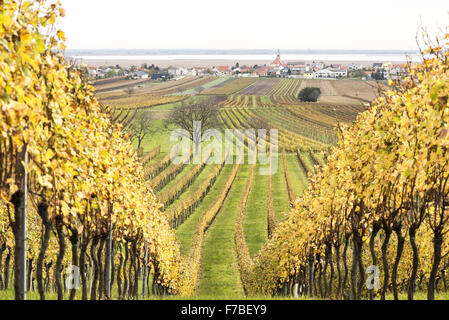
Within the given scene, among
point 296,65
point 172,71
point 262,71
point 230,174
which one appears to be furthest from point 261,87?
point 230,174

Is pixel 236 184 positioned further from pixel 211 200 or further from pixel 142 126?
pixel 142 126

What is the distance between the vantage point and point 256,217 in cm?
3338

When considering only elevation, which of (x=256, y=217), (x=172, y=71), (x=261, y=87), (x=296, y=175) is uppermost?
(x=172, y=71)

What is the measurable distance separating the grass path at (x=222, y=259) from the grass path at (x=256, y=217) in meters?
0.93

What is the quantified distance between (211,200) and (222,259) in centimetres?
1170

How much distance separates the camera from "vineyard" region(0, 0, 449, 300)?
18.3ft

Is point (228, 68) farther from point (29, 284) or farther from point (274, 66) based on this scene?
point (29, 284)

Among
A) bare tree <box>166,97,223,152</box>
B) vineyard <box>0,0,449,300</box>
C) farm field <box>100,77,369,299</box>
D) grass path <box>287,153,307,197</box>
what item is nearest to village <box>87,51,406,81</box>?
farm field <box>100,77,369,299</box>

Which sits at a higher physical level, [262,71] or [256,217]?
[262,71]

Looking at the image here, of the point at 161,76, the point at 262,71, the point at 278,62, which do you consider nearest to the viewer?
the point at 161,76

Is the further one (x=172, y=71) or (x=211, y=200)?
(x=172, y=71)

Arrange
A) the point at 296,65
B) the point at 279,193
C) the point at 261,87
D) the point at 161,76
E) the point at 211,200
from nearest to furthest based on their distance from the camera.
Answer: the point at 211,200
the point at 279,193
the point at 261,87
the point at 161,76
the point at 296,65

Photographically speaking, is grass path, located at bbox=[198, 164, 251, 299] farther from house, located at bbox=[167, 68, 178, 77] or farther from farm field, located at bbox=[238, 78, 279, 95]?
house, located at bbox=[167, 68, 178, 77]

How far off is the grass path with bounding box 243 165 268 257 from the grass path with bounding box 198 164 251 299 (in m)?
0.93
